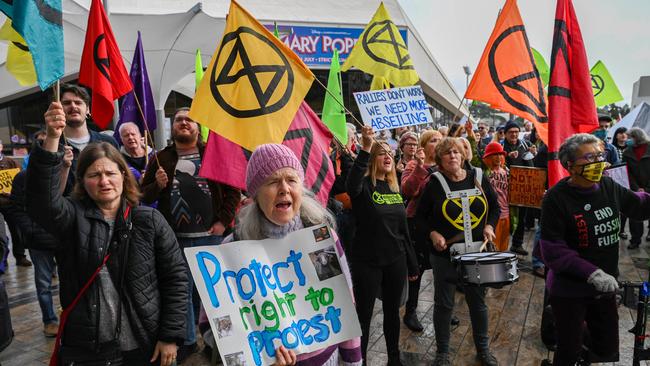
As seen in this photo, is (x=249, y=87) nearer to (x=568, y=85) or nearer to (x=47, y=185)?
(x=47, y=185)

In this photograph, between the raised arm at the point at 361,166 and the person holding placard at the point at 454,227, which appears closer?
the raised arm at the point at 361,166

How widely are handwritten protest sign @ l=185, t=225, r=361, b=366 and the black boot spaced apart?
2.52 m

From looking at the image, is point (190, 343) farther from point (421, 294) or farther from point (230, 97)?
point (421, 294)

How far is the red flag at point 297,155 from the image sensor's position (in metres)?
3.46

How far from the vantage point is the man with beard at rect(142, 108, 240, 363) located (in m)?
3.75

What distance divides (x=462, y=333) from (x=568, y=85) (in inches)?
97.5

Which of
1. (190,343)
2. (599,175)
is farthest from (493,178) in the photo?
(190,343)

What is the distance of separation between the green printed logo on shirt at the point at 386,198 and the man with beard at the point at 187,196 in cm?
123

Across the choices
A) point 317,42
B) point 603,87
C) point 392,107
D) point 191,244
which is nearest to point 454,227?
point 191,244

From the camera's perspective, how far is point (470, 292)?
3535 millimetres

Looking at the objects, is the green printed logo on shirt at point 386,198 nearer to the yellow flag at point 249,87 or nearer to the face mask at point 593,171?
the yellow flag at point 249,87

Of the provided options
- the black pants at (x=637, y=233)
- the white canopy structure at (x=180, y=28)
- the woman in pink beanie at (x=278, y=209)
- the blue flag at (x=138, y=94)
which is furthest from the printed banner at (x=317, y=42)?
the woman in pink beanie at (x=278, y=209)

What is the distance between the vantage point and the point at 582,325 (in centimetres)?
292

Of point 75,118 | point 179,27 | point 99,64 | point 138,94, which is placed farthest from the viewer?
point 179,27
